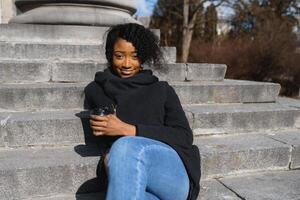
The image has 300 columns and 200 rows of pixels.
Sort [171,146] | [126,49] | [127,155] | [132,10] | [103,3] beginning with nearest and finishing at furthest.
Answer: [127,155] < [171,146] < [126,49] < [103,3] < [132,10]

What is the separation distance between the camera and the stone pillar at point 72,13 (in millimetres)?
4840


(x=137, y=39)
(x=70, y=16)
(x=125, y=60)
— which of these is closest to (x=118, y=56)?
(x=125, y=60)

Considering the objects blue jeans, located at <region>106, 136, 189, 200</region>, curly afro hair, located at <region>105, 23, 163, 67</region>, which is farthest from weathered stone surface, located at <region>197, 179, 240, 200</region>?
curly afro hair, located at <region>105, 23, 163, 67</region>

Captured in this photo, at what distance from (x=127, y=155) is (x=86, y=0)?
3411 millimetres

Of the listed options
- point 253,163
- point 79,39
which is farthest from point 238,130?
point 79,39

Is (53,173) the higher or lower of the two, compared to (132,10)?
lower

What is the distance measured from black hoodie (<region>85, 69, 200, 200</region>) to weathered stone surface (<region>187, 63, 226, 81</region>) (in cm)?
174

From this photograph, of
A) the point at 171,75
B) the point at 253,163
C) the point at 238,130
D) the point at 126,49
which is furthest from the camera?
the point at 171,75

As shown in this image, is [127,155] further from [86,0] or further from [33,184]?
[86,0]

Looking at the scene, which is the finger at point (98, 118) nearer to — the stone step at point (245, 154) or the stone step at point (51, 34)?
the stone step at point (245, 154)

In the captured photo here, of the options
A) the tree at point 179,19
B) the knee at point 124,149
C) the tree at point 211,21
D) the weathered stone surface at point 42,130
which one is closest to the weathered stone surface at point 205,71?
the weathered stone surface at point 42,130

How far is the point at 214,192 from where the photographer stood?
270cm

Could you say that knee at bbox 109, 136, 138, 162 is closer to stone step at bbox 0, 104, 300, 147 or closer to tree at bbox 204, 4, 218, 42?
stone step at bbox 0, 104, 300, 147

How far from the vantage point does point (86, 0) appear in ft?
16.0
